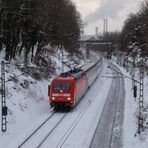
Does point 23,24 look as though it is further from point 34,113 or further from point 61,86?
point 34,113

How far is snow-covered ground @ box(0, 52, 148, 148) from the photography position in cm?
2942

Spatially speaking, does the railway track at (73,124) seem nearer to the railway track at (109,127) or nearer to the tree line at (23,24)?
the railway track at (109,127)

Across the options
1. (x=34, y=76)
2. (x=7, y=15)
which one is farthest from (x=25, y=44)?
(x=7, y=15)

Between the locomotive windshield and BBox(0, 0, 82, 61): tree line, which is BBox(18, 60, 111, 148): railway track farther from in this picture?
BBox(0, 0, 82, 61): tree line

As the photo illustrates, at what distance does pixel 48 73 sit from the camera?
2384 inches

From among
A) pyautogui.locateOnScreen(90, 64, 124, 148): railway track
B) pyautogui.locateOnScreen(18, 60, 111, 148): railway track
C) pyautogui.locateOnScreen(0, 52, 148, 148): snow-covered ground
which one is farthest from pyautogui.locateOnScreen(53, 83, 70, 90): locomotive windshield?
pyautogui.locateOnScreen(90, 64, 124, 148): railway track

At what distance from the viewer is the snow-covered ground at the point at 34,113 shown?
29.4 m

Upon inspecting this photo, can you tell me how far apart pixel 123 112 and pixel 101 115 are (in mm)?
2692

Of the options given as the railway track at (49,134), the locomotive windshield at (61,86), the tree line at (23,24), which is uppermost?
the tree line at (23,24)

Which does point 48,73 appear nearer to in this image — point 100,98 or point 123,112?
point 100,98

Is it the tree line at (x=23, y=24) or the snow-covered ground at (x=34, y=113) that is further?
the tree line at (x=23, y=24)

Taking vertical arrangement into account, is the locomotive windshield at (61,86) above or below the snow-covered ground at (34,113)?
above

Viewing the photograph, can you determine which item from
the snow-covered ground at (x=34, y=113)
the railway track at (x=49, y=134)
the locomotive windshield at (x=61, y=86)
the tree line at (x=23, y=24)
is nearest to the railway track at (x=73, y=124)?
the railway track at (x=49, y=134)

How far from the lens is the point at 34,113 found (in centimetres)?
3906
